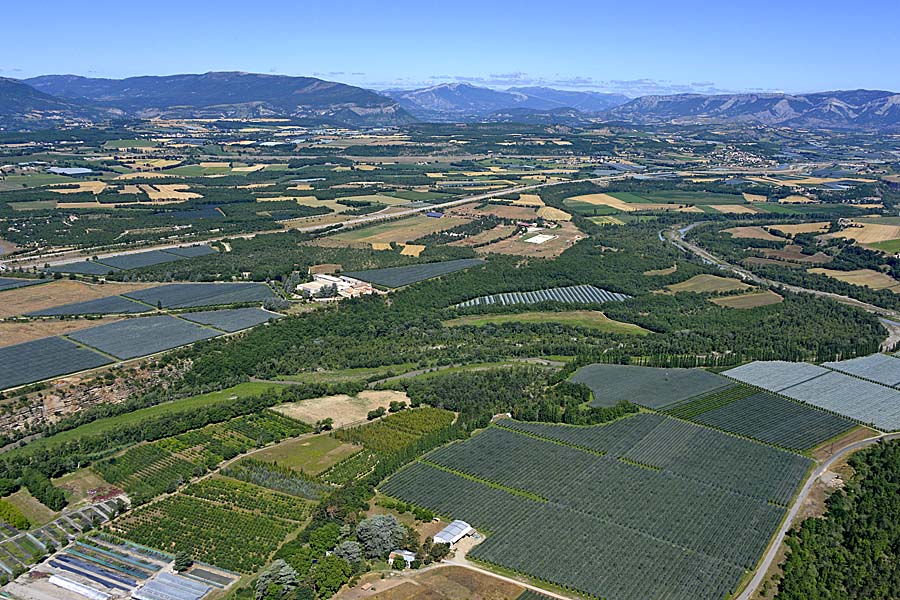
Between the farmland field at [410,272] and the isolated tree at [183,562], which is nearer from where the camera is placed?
the isolated tree at [183,562]

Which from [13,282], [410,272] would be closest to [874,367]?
[410,272]

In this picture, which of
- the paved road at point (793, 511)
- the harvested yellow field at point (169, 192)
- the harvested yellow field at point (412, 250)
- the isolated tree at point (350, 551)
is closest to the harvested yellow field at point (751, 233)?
the harvested yellow field at point (412, 250)

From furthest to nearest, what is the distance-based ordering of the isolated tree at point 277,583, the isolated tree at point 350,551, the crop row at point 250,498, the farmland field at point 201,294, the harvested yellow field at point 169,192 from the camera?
1. the harvested yellow field at point 169,192
2. the farmland field at point 201,294
3. the crop row at point 250,498
4. the isolated tree at point 350,551
5. the isolated tree at point 277,583

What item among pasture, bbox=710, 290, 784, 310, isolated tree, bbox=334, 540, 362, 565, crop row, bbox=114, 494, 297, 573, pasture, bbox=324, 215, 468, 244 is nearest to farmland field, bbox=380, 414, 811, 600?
isolated tree, bbox=334, 540, 362, 565

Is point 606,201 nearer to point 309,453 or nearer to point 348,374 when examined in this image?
point 348,374

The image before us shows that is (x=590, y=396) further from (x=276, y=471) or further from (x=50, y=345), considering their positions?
(x=50, y=345)

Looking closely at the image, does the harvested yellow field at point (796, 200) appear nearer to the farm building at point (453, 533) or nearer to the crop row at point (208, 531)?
the farm building at point (453, 533)

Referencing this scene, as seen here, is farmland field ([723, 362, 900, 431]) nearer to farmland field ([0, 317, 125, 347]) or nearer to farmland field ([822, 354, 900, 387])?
farmland field ([822, 354, 900, 387])
